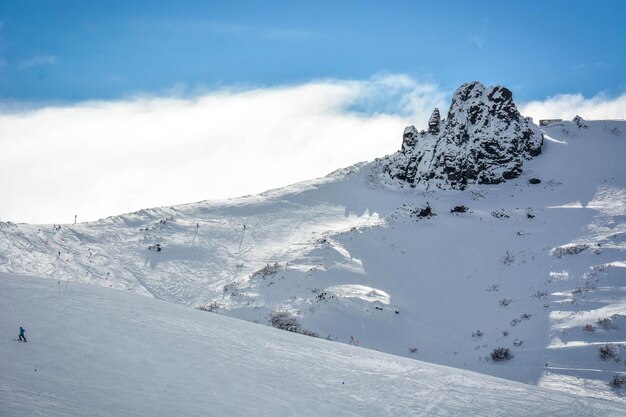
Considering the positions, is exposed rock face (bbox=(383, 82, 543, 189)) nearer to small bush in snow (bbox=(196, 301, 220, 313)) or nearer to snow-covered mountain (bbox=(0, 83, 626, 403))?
snow-covered mountain (bbox=(0, 83, 626, 403))

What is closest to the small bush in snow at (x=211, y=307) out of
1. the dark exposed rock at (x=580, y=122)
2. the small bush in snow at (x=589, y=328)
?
the small bush in snow at (x=589, y=328)

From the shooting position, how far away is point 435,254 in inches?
1551

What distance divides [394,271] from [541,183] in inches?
1075

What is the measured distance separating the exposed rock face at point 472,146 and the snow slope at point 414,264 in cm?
322

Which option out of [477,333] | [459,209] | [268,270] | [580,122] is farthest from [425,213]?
[580,122]

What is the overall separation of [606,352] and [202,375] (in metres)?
18.5

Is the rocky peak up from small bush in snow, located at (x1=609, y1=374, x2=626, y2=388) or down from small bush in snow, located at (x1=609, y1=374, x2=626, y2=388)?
up

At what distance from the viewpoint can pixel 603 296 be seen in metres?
26.5

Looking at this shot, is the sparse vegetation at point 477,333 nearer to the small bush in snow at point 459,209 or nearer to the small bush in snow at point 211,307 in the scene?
the small bush in snow at point 211,307

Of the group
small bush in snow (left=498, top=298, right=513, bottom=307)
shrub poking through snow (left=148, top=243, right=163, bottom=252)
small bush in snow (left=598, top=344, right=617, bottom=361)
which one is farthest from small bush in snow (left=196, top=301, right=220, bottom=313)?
small bush in snow (left=598, top=344, right=617, bottom=361)

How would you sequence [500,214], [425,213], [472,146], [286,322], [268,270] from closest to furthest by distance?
[286,322] → [268,270] → [500,214] → [425,213] → [472,146]

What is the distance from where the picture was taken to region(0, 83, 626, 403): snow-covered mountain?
25531mm

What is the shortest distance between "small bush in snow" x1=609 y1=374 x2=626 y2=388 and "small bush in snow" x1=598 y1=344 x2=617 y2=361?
1.57 m

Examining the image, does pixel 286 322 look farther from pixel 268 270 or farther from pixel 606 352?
pixel 606 352
